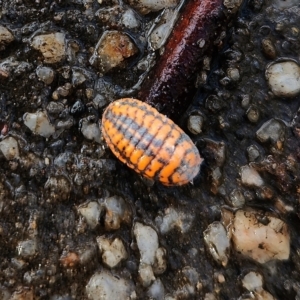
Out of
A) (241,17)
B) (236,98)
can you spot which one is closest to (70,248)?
(236,98)

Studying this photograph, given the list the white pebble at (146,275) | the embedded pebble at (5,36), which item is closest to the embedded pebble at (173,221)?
the white pebble at (146,275)

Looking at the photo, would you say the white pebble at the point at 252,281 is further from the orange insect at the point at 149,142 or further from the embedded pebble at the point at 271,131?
the embedded pebble at the point at 271,131

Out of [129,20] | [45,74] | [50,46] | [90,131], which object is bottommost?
[90,131]

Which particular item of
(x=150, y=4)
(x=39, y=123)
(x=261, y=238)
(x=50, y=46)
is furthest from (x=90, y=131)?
(x=261, y=238)

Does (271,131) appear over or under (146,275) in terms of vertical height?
over

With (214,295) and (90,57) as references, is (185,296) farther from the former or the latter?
(90,57)

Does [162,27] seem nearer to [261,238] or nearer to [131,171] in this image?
[131,171]
